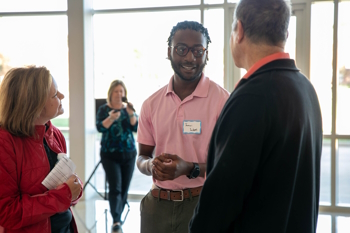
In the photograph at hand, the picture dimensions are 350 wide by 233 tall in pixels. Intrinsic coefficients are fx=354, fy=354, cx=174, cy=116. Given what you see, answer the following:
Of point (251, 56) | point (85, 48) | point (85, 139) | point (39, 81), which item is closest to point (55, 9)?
point (85, 48)

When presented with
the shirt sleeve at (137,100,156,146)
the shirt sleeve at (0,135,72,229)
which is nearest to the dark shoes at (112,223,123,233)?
the shirt sleeve at (137,100,156,146)

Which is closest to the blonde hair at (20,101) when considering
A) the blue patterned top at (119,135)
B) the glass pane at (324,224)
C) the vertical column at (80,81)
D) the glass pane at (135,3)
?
the blue patterned top at (119,135)

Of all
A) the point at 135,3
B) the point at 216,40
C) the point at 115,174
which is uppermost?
the point at 135,3

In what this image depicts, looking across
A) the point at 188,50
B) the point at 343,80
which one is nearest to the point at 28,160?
the point at 188,50

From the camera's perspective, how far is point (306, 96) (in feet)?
3.77

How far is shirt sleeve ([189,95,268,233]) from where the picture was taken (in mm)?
1058

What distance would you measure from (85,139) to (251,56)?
15.5 ft

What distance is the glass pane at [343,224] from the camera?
434 cm

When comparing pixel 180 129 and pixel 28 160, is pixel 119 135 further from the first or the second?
pixel 28 160

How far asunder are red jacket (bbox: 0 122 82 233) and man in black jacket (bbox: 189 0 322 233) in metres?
0.79

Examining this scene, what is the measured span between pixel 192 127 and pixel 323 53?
4.10 m

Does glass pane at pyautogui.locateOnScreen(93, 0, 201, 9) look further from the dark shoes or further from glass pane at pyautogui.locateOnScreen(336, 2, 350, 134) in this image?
the dark shoes

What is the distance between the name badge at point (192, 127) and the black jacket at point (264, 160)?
0.69m

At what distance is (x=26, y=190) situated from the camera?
1.64 metres
